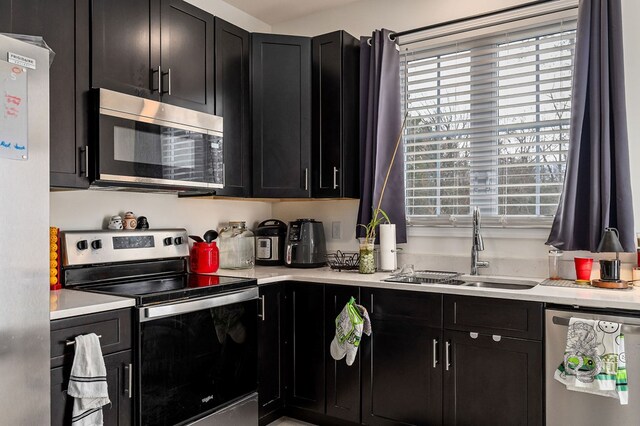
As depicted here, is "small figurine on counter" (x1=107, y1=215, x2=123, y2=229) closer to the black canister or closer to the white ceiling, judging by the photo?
the black canister

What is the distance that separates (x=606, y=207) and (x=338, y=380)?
5.44 feet

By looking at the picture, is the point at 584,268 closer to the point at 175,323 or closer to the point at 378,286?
the point at 378,286

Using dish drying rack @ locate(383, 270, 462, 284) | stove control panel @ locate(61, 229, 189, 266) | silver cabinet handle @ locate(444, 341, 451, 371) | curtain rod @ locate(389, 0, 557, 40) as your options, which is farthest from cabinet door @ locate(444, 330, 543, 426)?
curtain rod @ locate(389, 0, 557, 40)

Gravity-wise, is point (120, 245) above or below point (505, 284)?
above

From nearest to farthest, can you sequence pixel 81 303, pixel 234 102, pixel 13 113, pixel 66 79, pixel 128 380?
pixel 13 113 < pixel 81 303 < pixel 128 380 < pixel 66 79 < pixel 234 102

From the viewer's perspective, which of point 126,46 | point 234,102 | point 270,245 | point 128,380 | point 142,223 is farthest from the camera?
point 270,245

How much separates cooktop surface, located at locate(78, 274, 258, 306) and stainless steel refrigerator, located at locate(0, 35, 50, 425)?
1.69 feet

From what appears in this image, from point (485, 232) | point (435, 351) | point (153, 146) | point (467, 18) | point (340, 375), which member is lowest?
point (340, 375)

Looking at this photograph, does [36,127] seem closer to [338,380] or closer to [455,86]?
[338,380]

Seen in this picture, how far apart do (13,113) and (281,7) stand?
238cm

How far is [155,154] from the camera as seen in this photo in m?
2.44

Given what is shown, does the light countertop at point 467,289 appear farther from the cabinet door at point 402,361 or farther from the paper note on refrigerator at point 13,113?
the paper note on refrigerator at point 13,113

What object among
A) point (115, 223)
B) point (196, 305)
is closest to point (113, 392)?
point (196, 305)

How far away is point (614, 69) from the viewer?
2.42 metres
